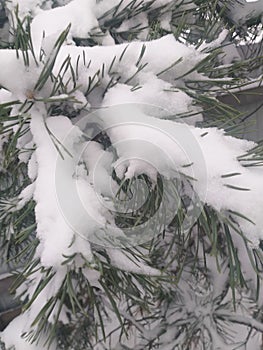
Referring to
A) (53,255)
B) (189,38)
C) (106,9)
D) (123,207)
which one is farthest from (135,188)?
(189,38)

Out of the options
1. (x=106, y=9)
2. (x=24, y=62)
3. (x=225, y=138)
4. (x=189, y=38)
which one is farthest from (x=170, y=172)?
(x=189, y=38)

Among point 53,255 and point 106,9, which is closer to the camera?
point 53,255

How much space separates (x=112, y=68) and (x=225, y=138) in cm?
15

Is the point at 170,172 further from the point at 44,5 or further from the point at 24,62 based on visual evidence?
the point at 44,5

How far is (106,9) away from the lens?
2.16 feet

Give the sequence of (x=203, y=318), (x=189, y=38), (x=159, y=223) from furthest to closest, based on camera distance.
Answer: (x=203, y=318)
(x=189, y=38)
(x=159, y=223)

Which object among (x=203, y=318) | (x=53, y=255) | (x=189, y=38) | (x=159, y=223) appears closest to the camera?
(x=53, y=255)

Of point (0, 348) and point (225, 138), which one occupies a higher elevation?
point (225, 138)

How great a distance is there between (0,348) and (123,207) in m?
0.94

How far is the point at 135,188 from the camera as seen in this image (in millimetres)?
474

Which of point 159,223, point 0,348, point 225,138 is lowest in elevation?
point 0,348

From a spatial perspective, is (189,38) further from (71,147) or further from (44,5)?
(71,147)

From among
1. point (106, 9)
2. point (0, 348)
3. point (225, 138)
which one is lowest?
point (0, 348)

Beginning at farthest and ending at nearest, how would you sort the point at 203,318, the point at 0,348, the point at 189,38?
the point at 203,318 < the point at 0,348 < the point at 189,38
